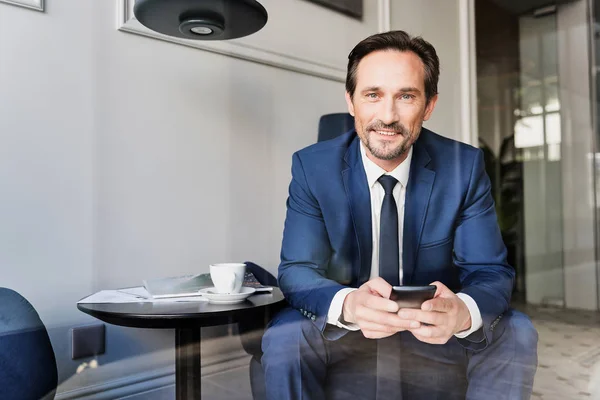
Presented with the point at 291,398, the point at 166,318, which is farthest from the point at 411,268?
the point at 166,318

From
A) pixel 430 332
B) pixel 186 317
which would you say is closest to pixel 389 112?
pixel 430 332

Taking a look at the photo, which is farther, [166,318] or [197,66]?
[197,66]

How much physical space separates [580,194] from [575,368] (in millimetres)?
395

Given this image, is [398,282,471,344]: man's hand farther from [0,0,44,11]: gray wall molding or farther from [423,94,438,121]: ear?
[0,0,44,11]: gray wall molding

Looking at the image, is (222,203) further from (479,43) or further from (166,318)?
(479,43)

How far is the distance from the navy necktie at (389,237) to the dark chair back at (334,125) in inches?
5.0

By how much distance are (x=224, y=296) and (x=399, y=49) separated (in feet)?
1.83

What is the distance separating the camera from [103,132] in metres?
0.79

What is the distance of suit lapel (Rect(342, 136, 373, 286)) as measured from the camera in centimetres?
85

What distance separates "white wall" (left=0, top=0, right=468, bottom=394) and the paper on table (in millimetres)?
13

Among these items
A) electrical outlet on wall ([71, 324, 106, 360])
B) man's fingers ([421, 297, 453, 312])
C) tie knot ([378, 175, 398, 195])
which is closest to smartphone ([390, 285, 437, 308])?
man's fingers ([421, 297, 453, 312])

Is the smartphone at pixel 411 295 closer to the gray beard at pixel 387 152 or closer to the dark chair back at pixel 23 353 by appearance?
the gray beard at pixel 387 152

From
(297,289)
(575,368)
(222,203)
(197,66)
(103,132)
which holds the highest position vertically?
(197,66)

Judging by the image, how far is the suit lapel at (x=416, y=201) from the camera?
85 cm
